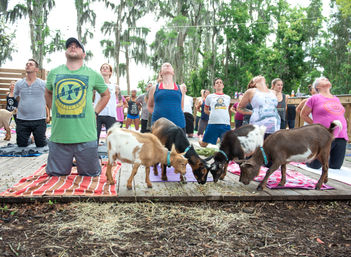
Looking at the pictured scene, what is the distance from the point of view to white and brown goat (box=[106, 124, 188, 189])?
4.14m

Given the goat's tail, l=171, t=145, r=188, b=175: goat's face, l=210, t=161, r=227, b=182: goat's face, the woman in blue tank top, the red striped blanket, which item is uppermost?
the woman in blue tank top

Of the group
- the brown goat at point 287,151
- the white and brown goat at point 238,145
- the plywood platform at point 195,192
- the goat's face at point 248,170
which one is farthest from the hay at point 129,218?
the white and brown goat at point 238,145

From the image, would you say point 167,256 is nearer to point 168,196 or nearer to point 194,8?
point 168,196

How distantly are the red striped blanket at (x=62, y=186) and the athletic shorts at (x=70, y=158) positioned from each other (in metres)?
0.10

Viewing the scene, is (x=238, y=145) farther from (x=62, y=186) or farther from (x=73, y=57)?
(x=73, y=57)

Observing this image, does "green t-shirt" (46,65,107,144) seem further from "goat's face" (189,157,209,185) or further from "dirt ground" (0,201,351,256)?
"goat's face" (189,157,209,185)

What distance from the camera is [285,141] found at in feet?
14.9

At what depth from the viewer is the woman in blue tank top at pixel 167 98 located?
5340 mm

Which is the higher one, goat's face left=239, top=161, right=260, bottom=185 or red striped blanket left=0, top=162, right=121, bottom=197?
goat's face left=239, top=161, right=260, bottom=185

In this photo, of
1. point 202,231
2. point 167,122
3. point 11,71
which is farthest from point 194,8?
point 202,231

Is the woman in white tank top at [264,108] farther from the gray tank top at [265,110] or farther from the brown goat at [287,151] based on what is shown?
the brown goat at [287,151]

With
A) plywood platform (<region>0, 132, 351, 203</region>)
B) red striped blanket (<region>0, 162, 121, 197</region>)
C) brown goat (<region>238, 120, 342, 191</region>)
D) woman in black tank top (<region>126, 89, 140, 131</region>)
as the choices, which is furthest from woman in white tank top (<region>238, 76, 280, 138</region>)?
woman in black tank top (<region>126, 89, 140, 131</region>)

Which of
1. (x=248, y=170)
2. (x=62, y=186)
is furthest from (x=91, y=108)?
(x=248, y=170)

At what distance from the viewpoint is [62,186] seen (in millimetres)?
4270
